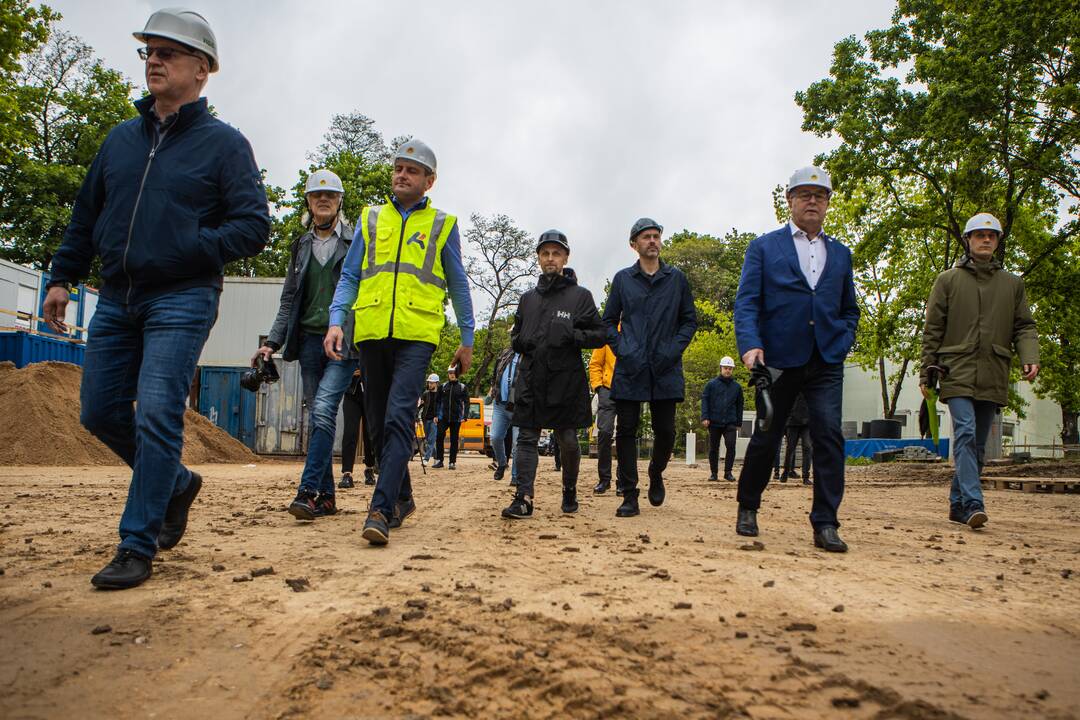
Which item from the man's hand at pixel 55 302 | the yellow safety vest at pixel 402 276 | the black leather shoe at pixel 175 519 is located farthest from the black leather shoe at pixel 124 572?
the yellow safety vest at pixel 402 276

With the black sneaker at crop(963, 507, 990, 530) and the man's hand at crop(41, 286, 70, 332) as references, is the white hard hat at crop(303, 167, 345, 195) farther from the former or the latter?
the black sneaker at crop(963, 507, 990, 530)

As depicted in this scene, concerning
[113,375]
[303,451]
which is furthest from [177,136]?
[303,451]

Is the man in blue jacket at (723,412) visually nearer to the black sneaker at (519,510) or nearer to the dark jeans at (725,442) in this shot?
the dark jeans at (725,442)

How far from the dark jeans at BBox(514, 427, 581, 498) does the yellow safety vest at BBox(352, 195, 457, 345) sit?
1.66 m

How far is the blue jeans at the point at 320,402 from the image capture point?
5.89 meters

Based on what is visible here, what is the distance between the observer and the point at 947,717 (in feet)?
6.61

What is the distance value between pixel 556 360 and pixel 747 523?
194cm

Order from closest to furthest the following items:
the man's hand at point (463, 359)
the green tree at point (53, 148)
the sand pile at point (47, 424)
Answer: the man's hand at point (463, 359) → the sand pile at point (47, 424) → the green tree at point (53, 148)

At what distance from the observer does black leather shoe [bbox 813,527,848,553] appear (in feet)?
15.7

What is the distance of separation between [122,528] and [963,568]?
3903 millimetres

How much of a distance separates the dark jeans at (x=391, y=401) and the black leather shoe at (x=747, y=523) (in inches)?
84.7

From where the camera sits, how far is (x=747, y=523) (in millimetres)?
5410

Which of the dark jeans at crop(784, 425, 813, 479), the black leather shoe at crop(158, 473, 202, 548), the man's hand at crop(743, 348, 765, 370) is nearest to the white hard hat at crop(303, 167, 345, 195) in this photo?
the black leather shoe at crop(158, 473, 202, 548)

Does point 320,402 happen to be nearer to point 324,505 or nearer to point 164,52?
point 324,505
